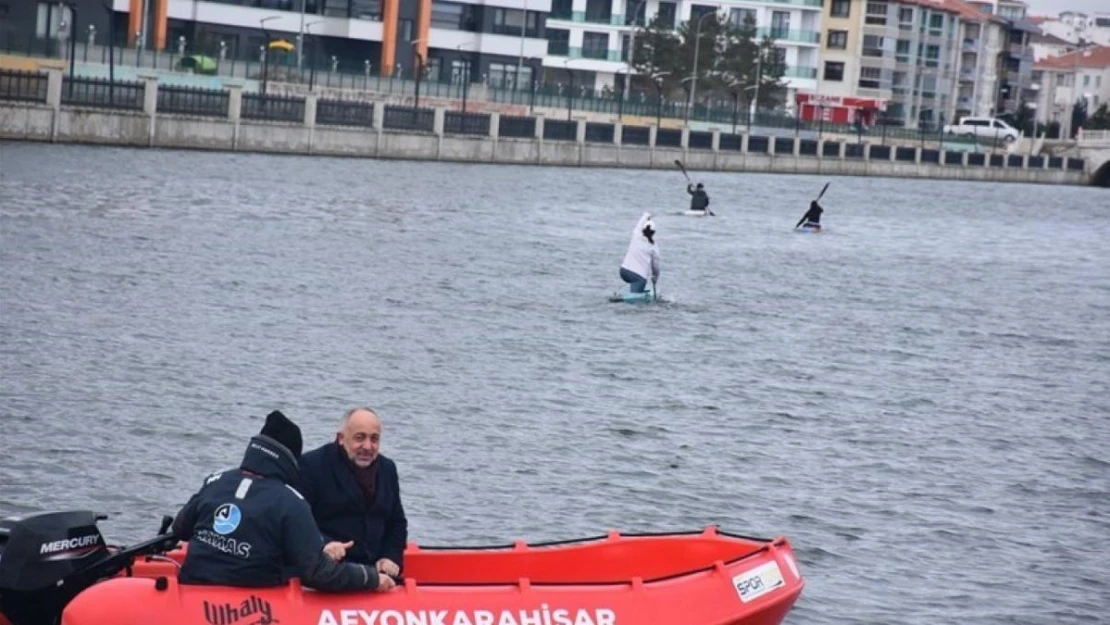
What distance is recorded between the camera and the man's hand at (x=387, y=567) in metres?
13.1

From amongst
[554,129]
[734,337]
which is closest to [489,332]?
[734,337]

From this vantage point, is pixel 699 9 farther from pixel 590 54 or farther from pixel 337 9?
pixel 337 9

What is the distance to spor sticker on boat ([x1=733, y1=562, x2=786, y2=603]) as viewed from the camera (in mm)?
Result: 13633

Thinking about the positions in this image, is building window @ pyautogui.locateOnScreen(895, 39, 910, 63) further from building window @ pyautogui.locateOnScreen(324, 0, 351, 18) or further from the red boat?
the red boat

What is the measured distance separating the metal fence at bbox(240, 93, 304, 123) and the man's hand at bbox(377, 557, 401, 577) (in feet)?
229

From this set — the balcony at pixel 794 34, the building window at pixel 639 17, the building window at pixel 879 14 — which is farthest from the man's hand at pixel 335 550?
the building window at pixel 879 14

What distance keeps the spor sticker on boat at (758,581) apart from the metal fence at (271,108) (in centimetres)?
6961

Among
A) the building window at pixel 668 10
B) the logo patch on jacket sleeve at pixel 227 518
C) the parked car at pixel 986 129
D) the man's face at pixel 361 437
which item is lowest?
the logo patch on jacket sleeve at pixel 227 518

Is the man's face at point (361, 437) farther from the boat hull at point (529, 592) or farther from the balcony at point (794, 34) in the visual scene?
the balcony at point (794, 34)

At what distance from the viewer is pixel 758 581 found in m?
13.8

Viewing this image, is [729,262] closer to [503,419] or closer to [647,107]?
[503,419]

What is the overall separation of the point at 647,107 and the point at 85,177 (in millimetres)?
67123

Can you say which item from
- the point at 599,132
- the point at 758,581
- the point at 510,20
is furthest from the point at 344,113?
the point at 758,581

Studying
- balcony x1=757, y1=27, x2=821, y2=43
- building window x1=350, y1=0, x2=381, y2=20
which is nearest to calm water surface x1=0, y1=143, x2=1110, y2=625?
building window x1=350, y1=0, x2=381, y2=20
